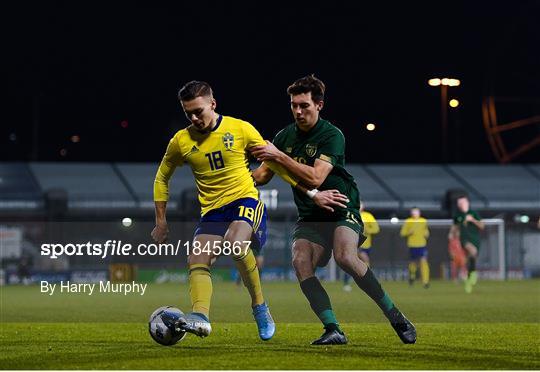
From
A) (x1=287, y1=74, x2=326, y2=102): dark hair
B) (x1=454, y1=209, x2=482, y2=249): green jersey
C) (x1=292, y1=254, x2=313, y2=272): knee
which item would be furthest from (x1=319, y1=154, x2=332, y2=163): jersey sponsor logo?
(x1=454, y1=209, x2=482, y2=249): green jersey

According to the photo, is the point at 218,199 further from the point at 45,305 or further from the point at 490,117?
the point at 490,117

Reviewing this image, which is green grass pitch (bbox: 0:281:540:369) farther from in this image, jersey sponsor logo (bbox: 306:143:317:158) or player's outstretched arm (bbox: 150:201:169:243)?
jersey sponsor logo (bbox: 306:143:317:158)

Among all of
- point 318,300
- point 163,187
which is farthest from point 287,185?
point 163,187

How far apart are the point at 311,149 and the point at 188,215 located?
29.3m

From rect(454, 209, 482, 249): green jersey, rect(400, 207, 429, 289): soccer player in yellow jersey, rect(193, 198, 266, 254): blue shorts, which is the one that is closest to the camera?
rect(193, 198, 266, 254): blue shorts

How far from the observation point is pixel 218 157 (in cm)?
1032

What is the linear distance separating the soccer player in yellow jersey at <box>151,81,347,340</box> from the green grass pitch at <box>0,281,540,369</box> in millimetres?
685

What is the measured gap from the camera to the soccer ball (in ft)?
33.8

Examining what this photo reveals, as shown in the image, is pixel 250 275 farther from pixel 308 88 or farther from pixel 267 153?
pixel 308 88

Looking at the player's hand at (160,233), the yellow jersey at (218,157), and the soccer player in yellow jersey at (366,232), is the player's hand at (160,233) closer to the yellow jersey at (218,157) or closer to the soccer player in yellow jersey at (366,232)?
the yellow jersey at (218,157)

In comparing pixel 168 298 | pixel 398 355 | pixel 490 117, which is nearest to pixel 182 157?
pixel 398 355

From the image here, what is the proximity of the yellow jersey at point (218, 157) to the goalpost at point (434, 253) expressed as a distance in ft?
83.2

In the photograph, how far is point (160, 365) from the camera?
904 centimetres

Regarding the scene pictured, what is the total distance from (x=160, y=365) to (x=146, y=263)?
2762 cm
